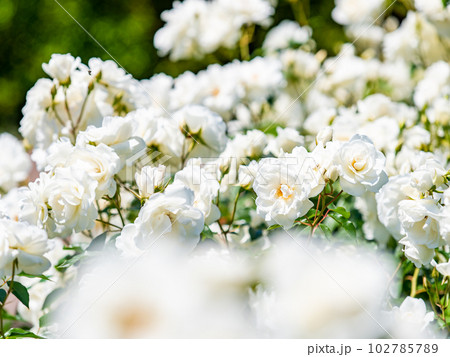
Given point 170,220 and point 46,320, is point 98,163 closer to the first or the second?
point 170,220

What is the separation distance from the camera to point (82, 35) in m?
3.34

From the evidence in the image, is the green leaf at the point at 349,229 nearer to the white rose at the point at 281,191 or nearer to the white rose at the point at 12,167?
the white rose at the point at 281,191

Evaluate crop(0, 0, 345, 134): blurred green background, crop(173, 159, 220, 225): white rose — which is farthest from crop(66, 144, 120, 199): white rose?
crop(0, 0, 345, 134): blurred green background

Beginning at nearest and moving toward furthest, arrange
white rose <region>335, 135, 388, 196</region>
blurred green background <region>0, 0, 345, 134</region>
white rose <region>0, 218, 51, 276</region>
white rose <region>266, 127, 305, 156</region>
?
white rose <region>0, 218, 51, 276</region> → white rose <region>335, 135, 388, 196</region> → white rose <region>266, 127, 305, 156</region> → blurred green background <region>0, 0, 345, 134</region>

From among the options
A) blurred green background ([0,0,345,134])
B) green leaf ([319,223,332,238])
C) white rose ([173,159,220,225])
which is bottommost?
green leaf ([319,223,332,238])

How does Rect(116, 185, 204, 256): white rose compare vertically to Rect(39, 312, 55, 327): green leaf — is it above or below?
above

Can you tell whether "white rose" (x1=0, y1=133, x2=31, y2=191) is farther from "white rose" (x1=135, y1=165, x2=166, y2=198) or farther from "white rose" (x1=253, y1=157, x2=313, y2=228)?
"white rose" (x1=253, y1=157, x2=313, y2=228)

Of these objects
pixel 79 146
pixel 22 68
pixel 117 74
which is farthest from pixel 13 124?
pixel 79 146

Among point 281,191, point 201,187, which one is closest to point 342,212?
point 281,191

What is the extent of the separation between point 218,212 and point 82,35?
8.89 ft

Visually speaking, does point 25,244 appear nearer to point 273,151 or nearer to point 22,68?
point 273,151

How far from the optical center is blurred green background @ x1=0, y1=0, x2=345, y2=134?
11.1 ft

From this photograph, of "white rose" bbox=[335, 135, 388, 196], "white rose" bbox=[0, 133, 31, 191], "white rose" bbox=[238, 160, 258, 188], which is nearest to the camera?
"white rose" bbox=[335, 135, 388, 196]
